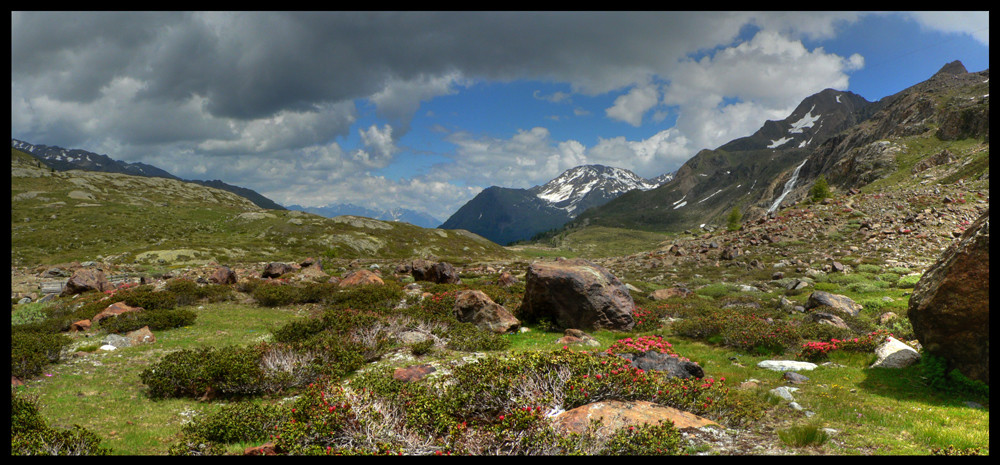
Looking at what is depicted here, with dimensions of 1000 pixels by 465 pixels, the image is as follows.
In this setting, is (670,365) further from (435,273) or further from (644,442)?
(435,273)

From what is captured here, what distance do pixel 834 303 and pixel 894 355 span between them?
1152 centimetres

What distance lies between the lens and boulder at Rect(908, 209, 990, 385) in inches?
391

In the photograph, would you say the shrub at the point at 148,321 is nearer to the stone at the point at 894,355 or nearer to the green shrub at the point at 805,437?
the green shrub at the point at 805,437

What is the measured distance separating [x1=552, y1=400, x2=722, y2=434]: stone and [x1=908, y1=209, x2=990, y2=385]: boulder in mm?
7430

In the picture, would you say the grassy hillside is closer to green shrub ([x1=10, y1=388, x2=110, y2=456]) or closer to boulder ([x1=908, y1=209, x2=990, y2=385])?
green shrub ([x1=10, y1=388, x2=110, y2=456])

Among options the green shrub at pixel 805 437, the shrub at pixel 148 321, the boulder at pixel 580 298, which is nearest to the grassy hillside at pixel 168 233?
the shrub at pixel 148 321

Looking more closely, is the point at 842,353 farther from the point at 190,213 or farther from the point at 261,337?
the point at 190,213

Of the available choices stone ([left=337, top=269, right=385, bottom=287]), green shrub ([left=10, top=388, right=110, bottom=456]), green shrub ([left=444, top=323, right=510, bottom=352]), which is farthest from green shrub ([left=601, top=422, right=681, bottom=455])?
stone ([left=337, top=269, right=385, bottom=287])

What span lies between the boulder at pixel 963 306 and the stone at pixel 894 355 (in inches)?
67.6

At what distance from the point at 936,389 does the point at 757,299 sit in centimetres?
1970

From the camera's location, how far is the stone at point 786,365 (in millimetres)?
14344

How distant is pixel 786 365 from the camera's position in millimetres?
14734

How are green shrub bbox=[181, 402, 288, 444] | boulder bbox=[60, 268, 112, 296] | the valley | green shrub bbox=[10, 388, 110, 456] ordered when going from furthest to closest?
boulder bbox=[60, 268, 112, 296]
green shrub bbox=[181, 402, 288, 444]
the valley
green shrub bbox=[10, 388, 110, 456]

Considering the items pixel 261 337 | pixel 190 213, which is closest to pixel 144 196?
pixel 190 213
